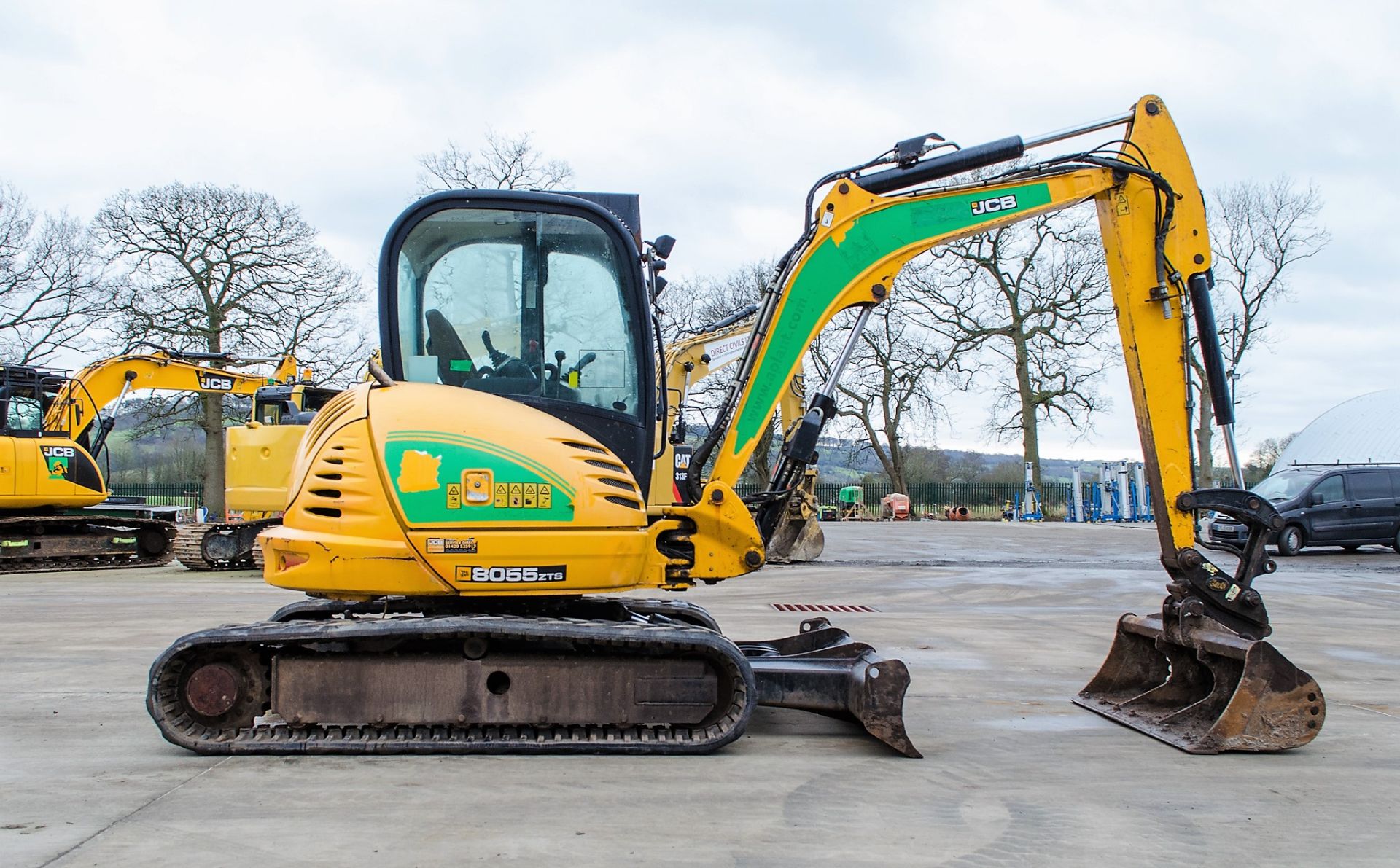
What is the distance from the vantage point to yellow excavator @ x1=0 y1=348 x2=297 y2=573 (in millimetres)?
16234

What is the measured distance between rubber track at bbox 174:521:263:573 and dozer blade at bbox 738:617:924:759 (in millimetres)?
12745

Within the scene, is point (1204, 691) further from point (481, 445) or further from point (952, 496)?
point (952, 496)

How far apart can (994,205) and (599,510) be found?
2.81 m

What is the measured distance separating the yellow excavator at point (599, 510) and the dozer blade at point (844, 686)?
0.02 m

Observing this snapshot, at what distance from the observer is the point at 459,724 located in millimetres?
4918

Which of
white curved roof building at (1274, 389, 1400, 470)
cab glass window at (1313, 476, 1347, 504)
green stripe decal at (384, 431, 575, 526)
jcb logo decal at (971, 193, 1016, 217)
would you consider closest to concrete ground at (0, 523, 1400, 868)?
green stripe decal at (384, 431, 575, 526)

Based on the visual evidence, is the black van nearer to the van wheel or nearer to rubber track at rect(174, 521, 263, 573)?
the van wheel

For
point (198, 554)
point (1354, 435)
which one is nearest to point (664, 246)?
point (198, 554)

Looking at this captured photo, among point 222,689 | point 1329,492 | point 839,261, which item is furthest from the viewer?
point 1329,492

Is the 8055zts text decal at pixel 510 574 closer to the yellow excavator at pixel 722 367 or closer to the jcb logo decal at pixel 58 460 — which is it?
the yellow excavator at pixel 722 367

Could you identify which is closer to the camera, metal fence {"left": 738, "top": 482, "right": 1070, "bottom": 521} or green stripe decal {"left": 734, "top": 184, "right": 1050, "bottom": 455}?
green stripe decal {"left": 734, "top": 184, "right": 1050, "bottom": 455}

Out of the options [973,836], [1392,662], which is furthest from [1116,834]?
[1392,662]

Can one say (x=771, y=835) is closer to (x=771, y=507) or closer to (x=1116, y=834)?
(x=1116, y=834)

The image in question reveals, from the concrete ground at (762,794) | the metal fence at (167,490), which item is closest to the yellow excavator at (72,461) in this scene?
the concrete ground at (762,794)
